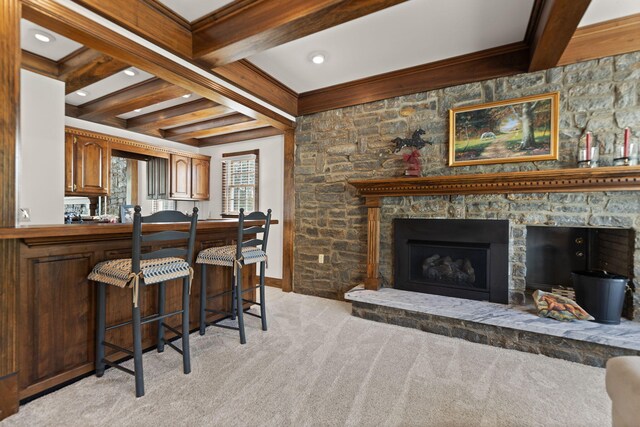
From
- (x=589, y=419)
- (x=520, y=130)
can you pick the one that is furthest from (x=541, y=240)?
(x=589, y=419)

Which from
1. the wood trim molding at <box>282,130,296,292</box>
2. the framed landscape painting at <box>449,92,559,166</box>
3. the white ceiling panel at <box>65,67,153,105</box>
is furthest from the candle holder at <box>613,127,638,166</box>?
the white ceiling panel at <box>65,67,153,105</box>

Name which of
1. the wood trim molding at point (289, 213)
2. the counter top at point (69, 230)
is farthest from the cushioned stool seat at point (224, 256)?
the wood trim molding at point (289, 213)

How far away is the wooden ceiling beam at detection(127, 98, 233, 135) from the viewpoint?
3.87 meters

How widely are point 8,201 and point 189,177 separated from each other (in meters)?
3.85

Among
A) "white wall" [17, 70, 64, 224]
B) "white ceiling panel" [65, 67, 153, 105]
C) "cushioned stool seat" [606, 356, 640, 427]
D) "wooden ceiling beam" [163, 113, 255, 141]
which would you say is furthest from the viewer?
"wooden ceiling beam" [163, 113, 255, 141]

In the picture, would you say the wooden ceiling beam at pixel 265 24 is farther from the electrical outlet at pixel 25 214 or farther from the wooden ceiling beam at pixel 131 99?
the electrical outlet at pixel 25 214

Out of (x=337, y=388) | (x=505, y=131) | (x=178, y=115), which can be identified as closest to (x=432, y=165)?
(x=505, y=131)

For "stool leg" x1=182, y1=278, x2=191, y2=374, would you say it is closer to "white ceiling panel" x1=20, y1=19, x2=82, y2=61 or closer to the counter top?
the counter top

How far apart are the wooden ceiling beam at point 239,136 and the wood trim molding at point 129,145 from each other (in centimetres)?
43

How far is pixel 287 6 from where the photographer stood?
207 centimetres

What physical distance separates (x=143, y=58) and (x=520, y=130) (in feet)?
11.3

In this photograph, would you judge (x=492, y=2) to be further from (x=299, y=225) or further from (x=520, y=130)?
(x=299, y=225)

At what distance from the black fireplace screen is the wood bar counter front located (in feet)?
8.16

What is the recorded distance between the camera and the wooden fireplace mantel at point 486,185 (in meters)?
2.32
